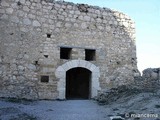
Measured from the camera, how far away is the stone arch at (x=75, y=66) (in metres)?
8.48

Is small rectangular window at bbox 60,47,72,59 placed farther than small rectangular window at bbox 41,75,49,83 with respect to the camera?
Yes

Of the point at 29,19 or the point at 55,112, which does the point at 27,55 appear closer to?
the point at 29,19

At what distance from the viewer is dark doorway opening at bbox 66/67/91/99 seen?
10.4 metres

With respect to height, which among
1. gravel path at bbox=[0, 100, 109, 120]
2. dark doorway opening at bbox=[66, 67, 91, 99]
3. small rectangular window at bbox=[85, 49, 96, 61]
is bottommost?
gravel path at bbox=[0, 100, 109, 120]

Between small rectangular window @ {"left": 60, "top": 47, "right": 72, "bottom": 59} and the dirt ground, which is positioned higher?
small rectangular window @ {"left": 60, "top": 47, "right": 72, "bottom": 59}

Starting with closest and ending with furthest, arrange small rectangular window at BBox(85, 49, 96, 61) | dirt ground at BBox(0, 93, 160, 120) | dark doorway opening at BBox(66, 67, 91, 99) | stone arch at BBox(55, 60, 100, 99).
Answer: dirt ground at BBox(0, 93, 160, 120) < stone arch at BBox(55, 60, 100, 99) < small rectangular window at BBox(85, 49, 96, 61) < dark doorway opening at BBox(66, 67, 91, 99)

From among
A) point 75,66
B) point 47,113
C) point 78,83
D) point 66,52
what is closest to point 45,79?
point 75,66

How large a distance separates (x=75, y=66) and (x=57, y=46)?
0.96 metres

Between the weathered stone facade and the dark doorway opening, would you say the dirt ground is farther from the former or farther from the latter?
the dark doorway opening

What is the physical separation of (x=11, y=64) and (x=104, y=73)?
11.2 feet

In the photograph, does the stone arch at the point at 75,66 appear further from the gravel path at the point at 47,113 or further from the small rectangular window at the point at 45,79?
the gravel path at the point at 47,113

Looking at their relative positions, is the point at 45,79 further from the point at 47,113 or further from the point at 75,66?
the point at 47,113

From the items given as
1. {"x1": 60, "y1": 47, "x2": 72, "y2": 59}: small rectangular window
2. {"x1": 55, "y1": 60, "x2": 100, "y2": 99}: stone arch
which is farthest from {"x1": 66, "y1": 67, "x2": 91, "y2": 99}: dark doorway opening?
{"x1": 55, "y1": 60, "x2": 100, "y2": 99}: stone arch

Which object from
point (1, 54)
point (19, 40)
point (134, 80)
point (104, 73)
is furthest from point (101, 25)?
point (1, 54)
